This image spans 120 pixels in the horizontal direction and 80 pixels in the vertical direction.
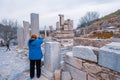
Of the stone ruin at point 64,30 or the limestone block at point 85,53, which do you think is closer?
the limestone block at point 85,53

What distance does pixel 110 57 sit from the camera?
334 centimetres

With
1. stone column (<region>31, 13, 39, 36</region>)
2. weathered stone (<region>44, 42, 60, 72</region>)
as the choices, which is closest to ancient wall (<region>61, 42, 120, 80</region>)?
weathered stone (<region>44, 42, 60, 72</region>)

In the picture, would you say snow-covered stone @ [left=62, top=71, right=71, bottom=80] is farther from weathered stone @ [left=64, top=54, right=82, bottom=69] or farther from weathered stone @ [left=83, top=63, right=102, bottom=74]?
weathered stone @ [left=83, top=63, right=102, bottom=74]

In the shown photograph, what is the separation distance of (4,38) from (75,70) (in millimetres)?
27365

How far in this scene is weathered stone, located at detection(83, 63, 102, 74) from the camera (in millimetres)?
3699

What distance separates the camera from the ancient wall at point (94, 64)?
3.29 m

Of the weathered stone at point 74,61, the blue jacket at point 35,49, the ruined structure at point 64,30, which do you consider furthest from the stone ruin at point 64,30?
the weathered stone at point 74,61

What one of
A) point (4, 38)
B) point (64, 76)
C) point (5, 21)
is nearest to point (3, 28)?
point (4, 38)

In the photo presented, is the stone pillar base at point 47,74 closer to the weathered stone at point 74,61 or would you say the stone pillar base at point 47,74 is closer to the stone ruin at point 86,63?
the stone ruin at point 86,63

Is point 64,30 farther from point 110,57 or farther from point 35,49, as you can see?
point 110,57

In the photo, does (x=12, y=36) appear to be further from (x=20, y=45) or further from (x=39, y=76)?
(x=39, y=76)

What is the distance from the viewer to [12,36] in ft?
99.0

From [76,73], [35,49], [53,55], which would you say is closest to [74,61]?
[76,73]

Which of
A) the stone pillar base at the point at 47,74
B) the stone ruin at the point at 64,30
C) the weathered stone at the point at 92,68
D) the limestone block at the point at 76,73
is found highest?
the stone ruin at the point at 64,30
